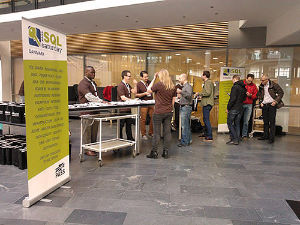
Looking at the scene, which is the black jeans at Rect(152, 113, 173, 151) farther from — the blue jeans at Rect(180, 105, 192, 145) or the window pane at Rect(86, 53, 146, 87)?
the window pane at Rect(86, 53, 146, 87)

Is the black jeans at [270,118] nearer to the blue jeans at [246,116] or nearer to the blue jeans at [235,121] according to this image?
the blue jeans at [246,116]

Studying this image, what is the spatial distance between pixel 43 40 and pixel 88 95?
64.4 inches

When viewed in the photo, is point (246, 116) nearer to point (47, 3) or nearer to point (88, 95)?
point (88, 95)

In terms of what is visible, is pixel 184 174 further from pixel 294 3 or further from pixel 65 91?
pixel 294 3

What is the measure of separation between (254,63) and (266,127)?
244 centimetres

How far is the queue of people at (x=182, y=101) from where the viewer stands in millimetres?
4124

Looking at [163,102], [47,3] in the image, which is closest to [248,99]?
[163,102]

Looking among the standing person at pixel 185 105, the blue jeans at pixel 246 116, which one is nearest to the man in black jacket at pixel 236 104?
the blue jeans at pixel 246 116

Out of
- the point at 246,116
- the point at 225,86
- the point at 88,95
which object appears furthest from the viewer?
the point at 225,86

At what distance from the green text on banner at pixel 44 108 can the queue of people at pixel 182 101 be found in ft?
4.07

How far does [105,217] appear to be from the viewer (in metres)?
2.25

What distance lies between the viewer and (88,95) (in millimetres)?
4066

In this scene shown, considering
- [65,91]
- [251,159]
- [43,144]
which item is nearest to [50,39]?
[65,91]

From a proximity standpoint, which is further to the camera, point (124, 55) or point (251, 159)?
point (124, 55)
